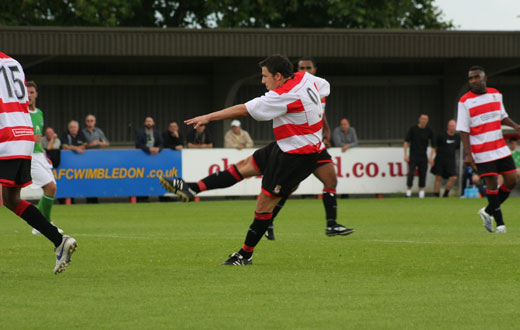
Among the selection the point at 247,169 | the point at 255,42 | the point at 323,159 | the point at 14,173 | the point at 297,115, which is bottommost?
the point at 323,159

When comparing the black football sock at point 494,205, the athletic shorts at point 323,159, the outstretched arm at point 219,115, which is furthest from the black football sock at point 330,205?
the outstretched arm at point 219,115

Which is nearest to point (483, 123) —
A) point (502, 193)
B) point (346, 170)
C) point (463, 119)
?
point (463, 119)

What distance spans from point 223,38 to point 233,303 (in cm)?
2101

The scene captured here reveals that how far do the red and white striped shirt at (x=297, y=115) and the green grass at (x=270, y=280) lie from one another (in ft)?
3.48

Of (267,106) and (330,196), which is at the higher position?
(267,106)

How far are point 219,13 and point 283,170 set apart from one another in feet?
98.9

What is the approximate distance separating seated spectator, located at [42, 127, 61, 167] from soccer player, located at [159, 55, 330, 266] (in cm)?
1367

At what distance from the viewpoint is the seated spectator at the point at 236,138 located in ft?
82.1

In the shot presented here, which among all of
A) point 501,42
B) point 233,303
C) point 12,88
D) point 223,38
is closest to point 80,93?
point 223,38

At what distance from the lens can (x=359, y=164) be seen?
25.7 m

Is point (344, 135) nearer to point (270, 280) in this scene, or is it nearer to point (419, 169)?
point (419, 169)

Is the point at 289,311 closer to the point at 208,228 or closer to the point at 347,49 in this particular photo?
the point at 208,228

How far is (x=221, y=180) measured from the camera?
9.62 meters

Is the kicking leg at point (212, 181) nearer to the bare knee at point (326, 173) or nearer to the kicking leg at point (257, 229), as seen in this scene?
the kicking leg at point (257, 229)
